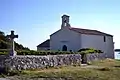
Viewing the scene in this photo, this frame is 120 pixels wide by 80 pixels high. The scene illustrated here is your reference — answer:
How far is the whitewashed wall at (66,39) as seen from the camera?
159ft

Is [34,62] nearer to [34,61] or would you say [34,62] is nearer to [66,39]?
[34,61]

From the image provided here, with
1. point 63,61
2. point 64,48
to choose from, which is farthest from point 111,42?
point 63,61

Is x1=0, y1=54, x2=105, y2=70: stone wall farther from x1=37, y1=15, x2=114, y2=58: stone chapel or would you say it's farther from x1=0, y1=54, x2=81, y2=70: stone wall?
x1=37, y1=15, x2=114, y2=58: stone chapel

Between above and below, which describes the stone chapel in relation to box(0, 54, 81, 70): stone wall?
above

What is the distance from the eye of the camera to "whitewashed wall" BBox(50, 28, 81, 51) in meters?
48.4

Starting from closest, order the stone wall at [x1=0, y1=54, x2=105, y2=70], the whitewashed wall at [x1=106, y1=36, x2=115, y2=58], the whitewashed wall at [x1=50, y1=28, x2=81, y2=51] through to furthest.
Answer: the stone wall at [x1=0, y1=54, x2=105, y2=70] < the whitewashed wall at [x1=50, y1=28, x2=81, y2=51] < the whitewashed wall at [x1=106, y1=36, x2=115, y2=58]

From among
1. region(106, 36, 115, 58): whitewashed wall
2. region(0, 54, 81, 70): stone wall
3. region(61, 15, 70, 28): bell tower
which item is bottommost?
region(0, 54, 81, 70): stone wall

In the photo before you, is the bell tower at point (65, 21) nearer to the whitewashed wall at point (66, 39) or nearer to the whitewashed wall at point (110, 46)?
the whitewashed wall at point (66, 39)

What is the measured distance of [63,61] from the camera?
24359 mm

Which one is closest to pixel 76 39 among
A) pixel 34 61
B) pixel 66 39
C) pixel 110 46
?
pixel 66 39

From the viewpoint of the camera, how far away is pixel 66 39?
1970 inches

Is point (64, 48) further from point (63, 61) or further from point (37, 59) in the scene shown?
point (37, 59)

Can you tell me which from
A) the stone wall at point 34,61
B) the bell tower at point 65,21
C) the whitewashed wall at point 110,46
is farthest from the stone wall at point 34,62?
the whitewashed wall at point 110,46

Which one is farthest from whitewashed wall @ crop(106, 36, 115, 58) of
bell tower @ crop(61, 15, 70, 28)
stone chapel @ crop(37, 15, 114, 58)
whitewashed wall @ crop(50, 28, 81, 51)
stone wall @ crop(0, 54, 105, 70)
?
stone wall @ crop(0, 54, 105, 70)
